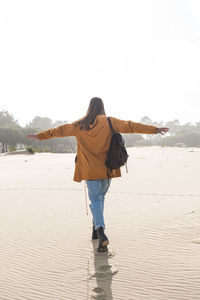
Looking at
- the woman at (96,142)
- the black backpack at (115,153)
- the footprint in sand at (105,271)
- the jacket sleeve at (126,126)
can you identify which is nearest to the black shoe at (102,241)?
the woman at (96,142)

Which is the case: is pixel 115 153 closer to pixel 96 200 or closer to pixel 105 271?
pixel 96 200

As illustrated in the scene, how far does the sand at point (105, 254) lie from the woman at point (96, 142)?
1.73 feet

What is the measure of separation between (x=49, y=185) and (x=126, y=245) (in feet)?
21.8

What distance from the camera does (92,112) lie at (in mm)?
4074

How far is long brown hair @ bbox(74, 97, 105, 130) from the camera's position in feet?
13.2

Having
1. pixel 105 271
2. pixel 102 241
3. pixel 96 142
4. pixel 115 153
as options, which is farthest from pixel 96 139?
pixel 105 271

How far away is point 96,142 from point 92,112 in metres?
0.40

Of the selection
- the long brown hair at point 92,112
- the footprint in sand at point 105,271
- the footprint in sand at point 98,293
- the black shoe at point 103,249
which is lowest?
the footprint in sand at point 98,293

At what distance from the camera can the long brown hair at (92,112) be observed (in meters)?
4.02

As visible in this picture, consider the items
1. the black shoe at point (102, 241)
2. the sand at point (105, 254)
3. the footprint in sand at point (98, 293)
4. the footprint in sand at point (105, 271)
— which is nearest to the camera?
the footprint in sand at point (98, 293)

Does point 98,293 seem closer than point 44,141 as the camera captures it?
Yes

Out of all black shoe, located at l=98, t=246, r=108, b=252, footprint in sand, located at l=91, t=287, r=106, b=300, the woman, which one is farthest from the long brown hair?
footprint in sand, located at l=91, t=287, r=106, b=300

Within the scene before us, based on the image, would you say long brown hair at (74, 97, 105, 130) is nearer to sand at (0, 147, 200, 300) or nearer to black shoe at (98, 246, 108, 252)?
black shoe at (98, 246, 108, 252)

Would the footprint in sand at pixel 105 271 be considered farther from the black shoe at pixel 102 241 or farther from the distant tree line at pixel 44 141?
the distant tree line at pixel 44 141
